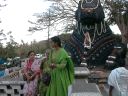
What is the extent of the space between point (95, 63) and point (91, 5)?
185cm

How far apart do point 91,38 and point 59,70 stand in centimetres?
607

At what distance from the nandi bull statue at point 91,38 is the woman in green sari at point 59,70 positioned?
565 centimetres

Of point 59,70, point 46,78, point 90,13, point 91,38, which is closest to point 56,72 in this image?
point 59,70

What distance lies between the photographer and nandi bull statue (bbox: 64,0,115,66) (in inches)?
549

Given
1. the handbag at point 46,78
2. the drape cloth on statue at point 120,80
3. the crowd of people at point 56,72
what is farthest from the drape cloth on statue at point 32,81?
the drape cloth on statue at point 120,80

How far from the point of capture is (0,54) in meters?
33.2

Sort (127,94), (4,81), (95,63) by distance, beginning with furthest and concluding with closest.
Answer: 1. (95,63)
2. (4,81)
3. (127,94)

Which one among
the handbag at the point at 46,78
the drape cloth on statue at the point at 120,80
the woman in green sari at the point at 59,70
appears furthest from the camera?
the handbag at the point at 46,78

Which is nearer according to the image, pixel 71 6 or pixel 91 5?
pixel 91 5

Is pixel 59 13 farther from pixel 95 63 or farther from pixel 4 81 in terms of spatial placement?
pixel 4 81

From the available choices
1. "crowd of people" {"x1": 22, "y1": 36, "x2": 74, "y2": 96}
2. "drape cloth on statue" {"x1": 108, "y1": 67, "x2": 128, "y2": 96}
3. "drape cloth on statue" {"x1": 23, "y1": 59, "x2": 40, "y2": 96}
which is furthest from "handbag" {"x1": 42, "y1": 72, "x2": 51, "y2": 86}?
"drape cloth on statue" {"x1": 108, "y1": 67, "x2": 128, "y2": 96}

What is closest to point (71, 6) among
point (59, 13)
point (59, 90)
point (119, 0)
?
point (59, 13)

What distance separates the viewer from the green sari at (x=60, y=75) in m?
8.17

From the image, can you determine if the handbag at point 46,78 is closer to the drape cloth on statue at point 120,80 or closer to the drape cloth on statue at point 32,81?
the drape cloth on statue at point 32,81
